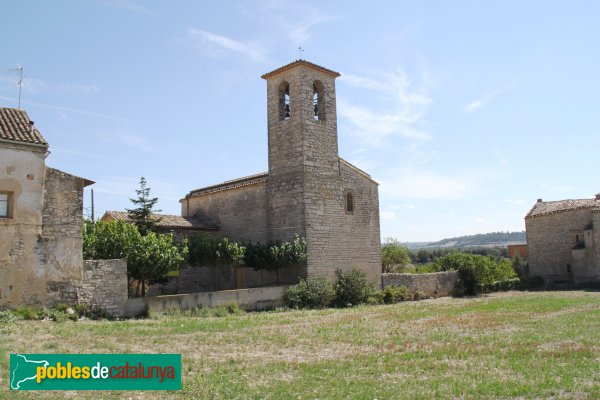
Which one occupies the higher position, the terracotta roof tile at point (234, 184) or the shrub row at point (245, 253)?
the terracotta roof tile at point (234, 184)

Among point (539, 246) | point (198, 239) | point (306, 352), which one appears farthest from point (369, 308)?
point (539, 246)

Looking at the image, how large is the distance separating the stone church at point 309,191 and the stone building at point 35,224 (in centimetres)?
977

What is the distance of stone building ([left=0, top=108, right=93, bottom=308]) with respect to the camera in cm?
1623

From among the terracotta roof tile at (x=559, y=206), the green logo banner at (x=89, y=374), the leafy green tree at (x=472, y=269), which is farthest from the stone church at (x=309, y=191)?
the terracotta roof tile at (x=559, y=206)

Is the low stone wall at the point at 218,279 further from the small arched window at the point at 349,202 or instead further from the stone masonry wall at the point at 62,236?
the stone masonry wall at the point at 62,236

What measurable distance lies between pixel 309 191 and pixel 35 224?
1180 centimetres

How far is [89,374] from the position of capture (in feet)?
26.1

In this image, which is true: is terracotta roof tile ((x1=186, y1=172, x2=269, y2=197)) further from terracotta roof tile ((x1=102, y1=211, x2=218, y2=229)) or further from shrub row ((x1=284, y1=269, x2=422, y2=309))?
shrub row ((x1=284, y1=269, x2=422, y2=309))

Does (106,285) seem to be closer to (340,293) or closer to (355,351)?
(355,351)

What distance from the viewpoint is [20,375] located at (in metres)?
7.97

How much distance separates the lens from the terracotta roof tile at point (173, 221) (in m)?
25.0

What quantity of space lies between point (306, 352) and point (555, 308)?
44.1 feet

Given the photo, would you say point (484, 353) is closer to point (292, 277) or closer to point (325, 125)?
point (292, 277)

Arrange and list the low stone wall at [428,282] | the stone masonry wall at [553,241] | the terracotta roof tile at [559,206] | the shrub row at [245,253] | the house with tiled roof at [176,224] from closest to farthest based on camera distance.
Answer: the shrub row at [245,253] < the house with tiled roof at [176,224] < the low stone wall at [428,282] < the terracotta roof tile at [559,206] < the stone masonry wall at [553,241]
